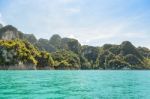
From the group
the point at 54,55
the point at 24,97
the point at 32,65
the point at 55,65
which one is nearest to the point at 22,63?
the point at 32,65

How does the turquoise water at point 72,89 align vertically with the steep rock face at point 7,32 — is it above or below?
below

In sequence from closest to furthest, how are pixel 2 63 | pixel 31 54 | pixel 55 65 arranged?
pixel 2 63 → pixel 31 54 → pixel 55 65

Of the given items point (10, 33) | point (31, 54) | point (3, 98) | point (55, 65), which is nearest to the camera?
point (3, 98)

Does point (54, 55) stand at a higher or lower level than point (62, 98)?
higher

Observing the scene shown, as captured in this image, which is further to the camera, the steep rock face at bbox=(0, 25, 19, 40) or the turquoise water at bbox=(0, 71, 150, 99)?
the steep rock face at bbox=(0, 25, 19, 40)

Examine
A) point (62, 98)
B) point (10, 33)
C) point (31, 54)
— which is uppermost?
point (10, 33)

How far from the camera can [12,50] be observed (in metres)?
136

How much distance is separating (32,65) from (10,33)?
171 feet

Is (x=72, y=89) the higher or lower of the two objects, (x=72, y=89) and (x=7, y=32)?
the lower

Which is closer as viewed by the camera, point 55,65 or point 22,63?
point 22,63

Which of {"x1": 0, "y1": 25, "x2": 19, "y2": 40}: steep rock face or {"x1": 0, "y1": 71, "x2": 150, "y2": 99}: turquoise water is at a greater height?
{"x1": 0, "y1": 25, "x2": 19, "y2": 40}: steep rock face

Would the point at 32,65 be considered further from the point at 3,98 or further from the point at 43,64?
the point at 3,98

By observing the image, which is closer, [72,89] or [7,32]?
[72,89]

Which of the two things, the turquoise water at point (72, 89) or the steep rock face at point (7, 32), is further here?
the steep rock face at point (7, 32)
